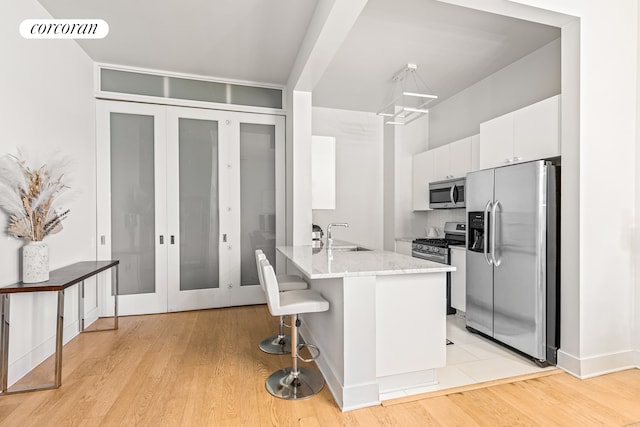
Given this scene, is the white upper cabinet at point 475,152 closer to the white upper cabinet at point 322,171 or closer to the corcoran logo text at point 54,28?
the white upper cabinet at point 322,171

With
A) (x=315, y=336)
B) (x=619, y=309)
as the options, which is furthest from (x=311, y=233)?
(x=619, y=309)

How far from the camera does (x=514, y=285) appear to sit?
9.16 feet

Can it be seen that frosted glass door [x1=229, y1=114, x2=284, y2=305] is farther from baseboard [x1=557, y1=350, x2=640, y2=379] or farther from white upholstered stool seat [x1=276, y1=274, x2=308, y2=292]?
baseboard [x1=557, y1=350, x2=640, y2=379]

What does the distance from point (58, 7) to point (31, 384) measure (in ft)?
10.0

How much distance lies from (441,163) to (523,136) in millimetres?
1512

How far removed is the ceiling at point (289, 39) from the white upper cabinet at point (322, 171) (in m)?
0.91

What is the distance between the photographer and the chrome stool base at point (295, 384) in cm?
219

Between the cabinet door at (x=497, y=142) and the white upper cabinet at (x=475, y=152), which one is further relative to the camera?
the white upper cabinet at (x=475, y=152)

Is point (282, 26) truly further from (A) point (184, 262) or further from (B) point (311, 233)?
(A) point (184, 262)

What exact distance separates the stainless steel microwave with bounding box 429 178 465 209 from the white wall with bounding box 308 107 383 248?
1048mm

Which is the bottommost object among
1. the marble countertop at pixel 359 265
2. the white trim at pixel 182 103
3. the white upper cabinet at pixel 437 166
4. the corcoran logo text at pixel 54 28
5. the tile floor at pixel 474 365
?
the tile floor at pixel 474 365

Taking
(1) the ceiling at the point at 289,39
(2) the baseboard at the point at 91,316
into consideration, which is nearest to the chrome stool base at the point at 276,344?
(2) the baseboard at the point at 91,316

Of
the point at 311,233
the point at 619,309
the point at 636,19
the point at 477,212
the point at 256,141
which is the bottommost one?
the point at 619,309

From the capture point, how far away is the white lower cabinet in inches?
140
